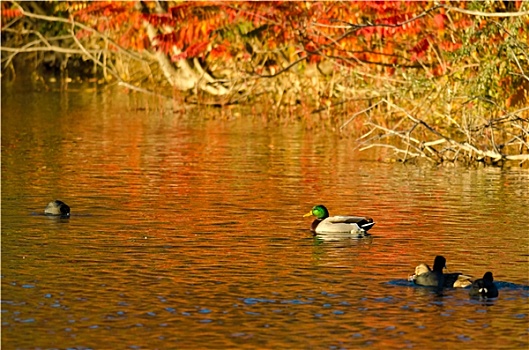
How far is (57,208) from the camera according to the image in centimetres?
1875

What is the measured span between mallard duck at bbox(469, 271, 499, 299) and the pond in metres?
0.10

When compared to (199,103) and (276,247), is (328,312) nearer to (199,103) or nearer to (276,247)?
(276,247)

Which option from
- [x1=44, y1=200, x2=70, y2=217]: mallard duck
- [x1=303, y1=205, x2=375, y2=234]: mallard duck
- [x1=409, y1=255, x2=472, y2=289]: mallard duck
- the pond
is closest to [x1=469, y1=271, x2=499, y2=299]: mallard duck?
the pond

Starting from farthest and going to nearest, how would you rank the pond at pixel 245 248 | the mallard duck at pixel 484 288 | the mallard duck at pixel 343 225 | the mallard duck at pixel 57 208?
the mallard duck at pixel 57 208 < the mallard duck at pixel 343 225 < the mallard duck at pixel 484 288 < the pond at pixel 245 248

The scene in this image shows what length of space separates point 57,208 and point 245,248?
10.7ft

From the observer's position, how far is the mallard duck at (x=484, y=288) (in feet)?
44.2

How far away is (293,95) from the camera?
3641 cm

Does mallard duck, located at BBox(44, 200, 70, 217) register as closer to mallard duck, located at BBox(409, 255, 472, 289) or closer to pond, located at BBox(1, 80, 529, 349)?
pond, located at BBox(1, 80, 529, 349)

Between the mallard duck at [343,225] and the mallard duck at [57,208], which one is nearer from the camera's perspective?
the mallard duck at [343,225]

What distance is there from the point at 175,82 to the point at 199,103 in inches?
120

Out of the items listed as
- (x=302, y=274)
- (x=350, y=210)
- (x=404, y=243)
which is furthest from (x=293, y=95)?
(x=302, y=274)

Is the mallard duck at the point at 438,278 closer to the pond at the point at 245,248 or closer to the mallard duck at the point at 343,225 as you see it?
the pond at the point at 245,248

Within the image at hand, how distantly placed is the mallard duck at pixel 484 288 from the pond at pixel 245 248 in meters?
0.10

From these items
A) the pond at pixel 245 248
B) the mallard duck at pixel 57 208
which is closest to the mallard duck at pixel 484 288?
the pond at pixel 245 248
